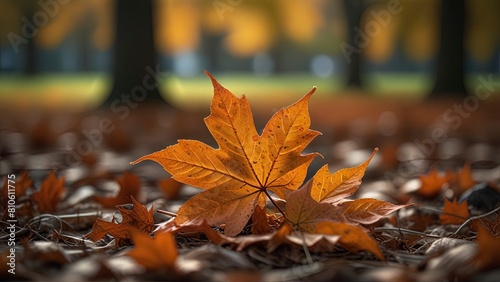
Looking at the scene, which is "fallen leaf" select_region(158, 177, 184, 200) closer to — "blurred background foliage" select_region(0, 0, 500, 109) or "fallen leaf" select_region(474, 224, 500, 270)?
Result: "fallen leaf" select_region(474, 224, 500, 270)

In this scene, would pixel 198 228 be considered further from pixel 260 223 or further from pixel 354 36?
pixel 354 36

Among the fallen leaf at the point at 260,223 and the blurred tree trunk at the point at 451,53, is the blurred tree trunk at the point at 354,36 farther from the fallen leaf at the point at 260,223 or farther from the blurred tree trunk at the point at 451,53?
the fallen leaf at the point at 260,223

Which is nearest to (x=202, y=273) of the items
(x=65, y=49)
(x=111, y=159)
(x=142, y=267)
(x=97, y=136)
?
(x=142, y=267)

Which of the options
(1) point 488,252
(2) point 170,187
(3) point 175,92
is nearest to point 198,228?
(1) point 488,252

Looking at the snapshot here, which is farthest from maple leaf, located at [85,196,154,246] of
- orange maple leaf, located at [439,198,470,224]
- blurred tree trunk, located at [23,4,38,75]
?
blurred tree trunk, located at [23,4,38,75]

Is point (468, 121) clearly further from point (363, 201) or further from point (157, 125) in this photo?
point (363, 201)
